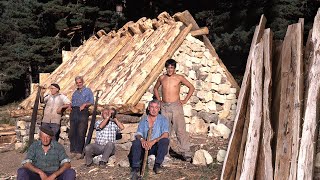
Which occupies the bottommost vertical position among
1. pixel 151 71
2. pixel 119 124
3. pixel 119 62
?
pixel 119 124

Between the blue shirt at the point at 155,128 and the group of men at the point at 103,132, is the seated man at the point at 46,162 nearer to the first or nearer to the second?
the group of men at the point at 103,132

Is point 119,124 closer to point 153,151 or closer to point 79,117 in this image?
point 153,151

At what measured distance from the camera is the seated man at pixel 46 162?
5066 millimetres

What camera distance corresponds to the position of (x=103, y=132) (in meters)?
6.90

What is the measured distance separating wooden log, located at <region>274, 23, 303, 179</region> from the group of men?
2.86 metres

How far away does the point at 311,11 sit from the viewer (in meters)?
17.1

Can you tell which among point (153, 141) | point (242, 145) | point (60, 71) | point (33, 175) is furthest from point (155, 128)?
point (60, 71)

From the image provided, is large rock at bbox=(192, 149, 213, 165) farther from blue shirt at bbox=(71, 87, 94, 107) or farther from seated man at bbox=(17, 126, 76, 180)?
blue shirt at bbox=(71, 87, 94, 107)

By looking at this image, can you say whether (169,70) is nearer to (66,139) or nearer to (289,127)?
(66,139)

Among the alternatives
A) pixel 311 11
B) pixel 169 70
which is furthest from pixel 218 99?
pixel 311 11

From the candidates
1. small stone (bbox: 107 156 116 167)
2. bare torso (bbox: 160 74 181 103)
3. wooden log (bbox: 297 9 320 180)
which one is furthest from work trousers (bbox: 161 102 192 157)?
wooden log (bbox: 297 9 320 180)

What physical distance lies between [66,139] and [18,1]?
69.5ft

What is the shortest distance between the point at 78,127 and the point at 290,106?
17.9ft

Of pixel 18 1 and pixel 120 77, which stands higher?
pixel 18 1
